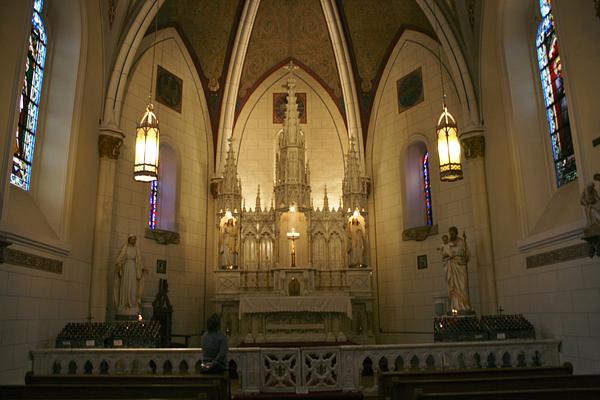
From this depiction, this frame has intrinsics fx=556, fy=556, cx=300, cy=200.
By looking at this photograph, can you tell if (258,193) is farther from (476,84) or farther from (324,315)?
(476,84)

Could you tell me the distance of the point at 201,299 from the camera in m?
18.6

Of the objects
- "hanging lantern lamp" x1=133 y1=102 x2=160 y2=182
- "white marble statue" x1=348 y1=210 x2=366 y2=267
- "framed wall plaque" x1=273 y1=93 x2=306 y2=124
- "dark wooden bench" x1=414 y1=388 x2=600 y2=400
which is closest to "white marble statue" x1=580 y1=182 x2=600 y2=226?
"dark wooden bench" x1=414 y1=388 x2=600 y2=400

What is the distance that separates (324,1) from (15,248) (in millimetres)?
13402

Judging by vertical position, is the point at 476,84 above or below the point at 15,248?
above

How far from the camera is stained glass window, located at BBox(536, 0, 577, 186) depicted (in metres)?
12.9

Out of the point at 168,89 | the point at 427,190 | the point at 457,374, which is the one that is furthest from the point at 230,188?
the point at 457,374

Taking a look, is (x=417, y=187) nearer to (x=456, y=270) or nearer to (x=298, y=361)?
(x=456, y=270)

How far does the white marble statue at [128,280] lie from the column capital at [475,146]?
368 inches

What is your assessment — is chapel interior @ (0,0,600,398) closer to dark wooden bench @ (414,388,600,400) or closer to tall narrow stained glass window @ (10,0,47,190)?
tall narrow stained glass window @ (10,0,47,190)

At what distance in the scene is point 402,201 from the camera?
18.5m

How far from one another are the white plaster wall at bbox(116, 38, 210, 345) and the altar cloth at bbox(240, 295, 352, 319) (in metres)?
2.30

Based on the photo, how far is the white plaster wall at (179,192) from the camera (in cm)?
1612

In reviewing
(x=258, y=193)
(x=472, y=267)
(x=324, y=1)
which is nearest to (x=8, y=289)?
(x=258, y=193)

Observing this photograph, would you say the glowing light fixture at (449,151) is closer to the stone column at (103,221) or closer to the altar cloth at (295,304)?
the altar cloth at (295,304)
